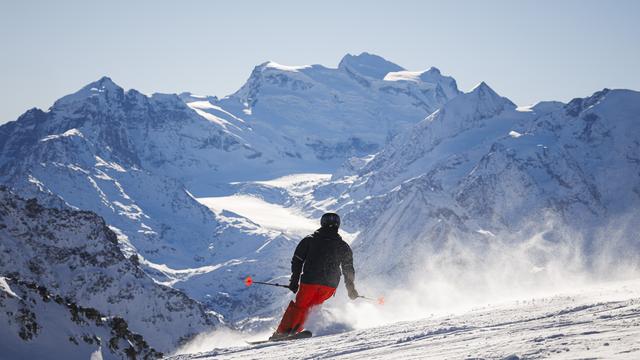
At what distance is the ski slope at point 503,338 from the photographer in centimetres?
1527

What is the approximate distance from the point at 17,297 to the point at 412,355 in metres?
27.7

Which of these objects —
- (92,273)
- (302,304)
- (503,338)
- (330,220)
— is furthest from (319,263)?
(92,273)

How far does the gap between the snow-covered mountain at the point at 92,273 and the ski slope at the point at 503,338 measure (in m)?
147

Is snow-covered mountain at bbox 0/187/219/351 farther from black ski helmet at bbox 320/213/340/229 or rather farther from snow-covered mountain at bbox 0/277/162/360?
black ski helmet at bbox 320/213/340/229

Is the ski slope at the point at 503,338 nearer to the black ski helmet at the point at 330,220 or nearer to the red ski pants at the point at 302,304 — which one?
the red ski pants at the point at 302,304

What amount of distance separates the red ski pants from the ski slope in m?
0.39

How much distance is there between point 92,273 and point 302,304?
562ft

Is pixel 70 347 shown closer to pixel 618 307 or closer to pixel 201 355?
pixel 201 355

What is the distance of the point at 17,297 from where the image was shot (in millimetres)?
40969

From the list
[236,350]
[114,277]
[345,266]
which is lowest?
[114,277]

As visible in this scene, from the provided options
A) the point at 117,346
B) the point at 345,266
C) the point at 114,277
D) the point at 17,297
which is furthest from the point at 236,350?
the point at 114,277

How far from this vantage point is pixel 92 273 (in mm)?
186125

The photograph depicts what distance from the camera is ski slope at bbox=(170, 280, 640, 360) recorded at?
601 inches

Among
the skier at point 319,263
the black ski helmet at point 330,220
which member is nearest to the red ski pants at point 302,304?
the skier at point 319,263
